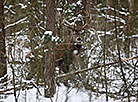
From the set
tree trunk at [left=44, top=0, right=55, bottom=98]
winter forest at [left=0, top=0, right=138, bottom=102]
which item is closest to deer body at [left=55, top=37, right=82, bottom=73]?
winter forest at [left=0, top=0, right=138, bottom=102]

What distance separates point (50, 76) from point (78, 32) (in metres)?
1.35

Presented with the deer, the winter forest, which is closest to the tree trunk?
the winter forest

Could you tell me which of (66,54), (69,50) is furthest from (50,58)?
(66,54)

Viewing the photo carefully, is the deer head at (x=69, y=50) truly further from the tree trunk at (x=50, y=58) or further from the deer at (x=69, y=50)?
the tree trunk at (x=50, y=58)

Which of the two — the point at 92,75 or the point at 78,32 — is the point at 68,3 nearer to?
the point at 78,32

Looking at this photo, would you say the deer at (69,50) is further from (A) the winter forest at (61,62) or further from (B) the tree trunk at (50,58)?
(B) the tree trunk at (50,58)

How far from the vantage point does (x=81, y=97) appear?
4949mm

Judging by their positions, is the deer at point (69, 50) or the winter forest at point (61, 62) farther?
the deer at point (69, 50)

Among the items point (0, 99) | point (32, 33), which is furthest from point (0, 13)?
point (0, 99)

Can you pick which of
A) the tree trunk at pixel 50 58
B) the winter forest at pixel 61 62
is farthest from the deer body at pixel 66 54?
the tree trunk at pixel 50 58

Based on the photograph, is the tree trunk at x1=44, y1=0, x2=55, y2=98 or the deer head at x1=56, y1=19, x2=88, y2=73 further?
the deer head at x1=56, y1=19, x2=88, y2=73

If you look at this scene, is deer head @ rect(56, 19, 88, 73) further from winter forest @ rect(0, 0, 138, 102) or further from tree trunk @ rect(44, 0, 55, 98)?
tree trunk @ rect(44, 0, 55, 98)

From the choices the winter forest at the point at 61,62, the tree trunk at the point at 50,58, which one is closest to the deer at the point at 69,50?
the winter forest at the point at 61,62

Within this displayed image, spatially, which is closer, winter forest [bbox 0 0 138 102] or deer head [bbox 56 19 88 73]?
winter forest [bbox 0 0 138 102]
